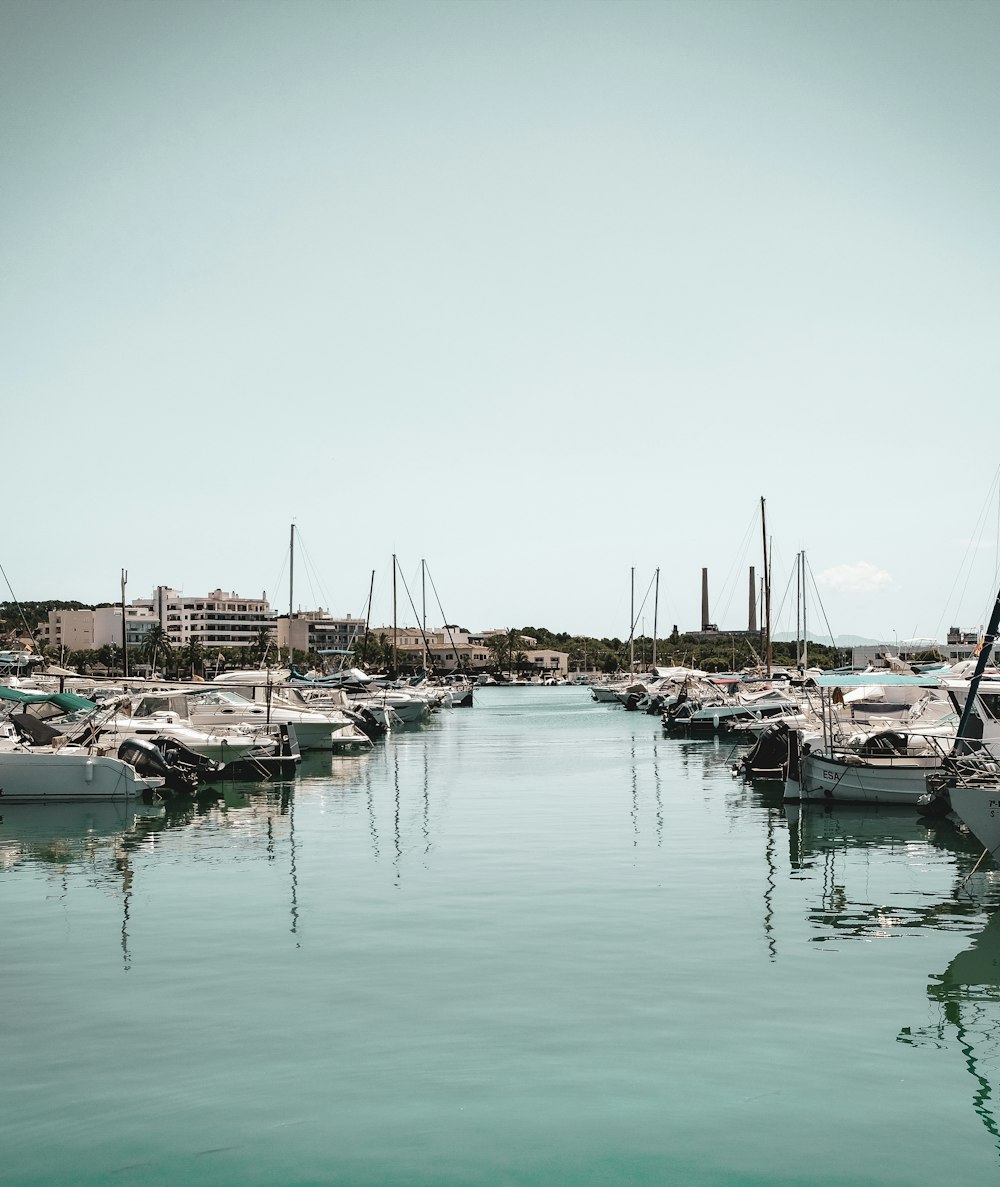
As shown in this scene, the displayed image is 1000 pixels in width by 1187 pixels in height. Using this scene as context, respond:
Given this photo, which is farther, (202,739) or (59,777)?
(202,739)

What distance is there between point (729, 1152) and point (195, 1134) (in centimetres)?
490

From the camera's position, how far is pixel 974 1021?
13828mm

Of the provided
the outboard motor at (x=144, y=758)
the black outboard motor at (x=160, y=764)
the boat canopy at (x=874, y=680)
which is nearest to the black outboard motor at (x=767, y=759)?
the boat canopy at (x=874, y=680)

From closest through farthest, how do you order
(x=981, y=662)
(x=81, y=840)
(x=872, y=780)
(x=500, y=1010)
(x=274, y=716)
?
(x=500, y=1010) → (x=981, y=662) → (x=81, y=840) → (x=872, y=780) → (x=274, y=716)

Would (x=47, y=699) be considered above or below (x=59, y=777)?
above

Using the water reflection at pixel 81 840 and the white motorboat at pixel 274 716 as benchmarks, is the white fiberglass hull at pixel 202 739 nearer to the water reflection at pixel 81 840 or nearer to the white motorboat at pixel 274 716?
the white motorboat at pixel 274 716

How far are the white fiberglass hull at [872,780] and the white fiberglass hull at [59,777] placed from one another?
20.9m

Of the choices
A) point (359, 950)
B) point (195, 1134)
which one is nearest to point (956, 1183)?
point (195, 1134)

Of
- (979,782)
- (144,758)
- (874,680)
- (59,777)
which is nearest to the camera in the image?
(979,782)

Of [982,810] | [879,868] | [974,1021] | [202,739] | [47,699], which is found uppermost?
[47,699]

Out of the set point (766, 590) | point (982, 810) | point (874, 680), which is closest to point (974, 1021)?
point (982, 810)

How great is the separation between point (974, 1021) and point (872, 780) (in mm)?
19461

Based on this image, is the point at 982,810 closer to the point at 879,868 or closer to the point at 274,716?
the point at 879,868

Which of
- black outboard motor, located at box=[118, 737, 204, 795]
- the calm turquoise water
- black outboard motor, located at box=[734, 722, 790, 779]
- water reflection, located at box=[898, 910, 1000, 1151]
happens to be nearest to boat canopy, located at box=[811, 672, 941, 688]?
the calm turquoise water
